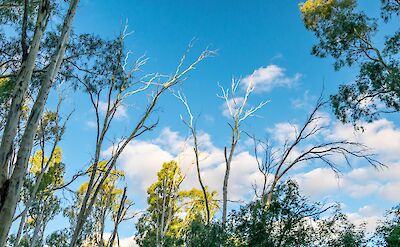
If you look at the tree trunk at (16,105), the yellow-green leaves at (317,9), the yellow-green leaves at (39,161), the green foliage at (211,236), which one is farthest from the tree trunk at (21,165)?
the yellow-green leaves at (39,161)

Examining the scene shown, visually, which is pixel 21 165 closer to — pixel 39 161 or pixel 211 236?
pixel 211 236

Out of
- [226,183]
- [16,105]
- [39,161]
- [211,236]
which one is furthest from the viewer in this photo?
[39,161]

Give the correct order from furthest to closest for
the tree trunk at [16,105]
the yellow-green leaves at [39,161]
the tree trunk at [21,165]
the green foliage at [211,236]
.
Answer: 1. the yellow-green leaves at [39,161]
2. the green foliage at [211,236]
3. the tree trunk at [16,105]
4. the tree trunk at [21,165]

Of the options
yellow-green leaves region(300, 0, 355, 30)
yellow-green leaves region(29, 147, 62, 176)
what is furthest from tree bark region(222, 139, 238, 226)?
yellow-green leaves region(29, 147, 62, 176)

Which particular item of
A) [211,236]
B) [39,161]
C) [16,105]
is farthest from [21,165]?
[39,161]

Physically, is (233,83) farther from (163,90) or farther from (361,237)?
(361,237)

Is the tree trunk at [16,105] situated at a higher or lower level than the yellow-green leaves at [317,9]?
lower

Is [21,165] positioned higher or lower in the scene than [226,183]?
lower

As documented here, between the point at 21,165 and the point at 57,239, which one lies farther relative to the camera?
the point at 57,239

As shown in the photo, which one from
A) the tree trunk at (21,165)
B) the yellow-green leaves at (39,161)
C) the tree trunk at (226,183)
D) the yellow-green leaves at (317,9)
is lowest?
the tree trunk at (21,165)

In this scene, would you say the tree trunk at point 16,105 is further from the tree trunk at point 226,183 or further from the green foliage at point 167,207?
the green foliage at point 167,207

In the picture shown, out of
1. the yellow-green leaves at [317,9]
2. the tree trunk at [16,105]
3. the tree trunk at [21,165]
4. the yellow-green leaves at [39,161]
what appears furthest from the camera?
the yellow-green leaves at [39,161]

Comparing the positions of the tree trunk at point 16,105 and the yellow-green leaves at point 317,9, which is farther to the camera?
the yellow-green leaves at point 317,9

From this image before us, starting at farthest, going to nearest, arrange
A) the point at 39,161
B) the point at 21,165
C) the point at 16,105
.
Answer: the point at 39,161 → the point at 16,105 → the point at 21,165
